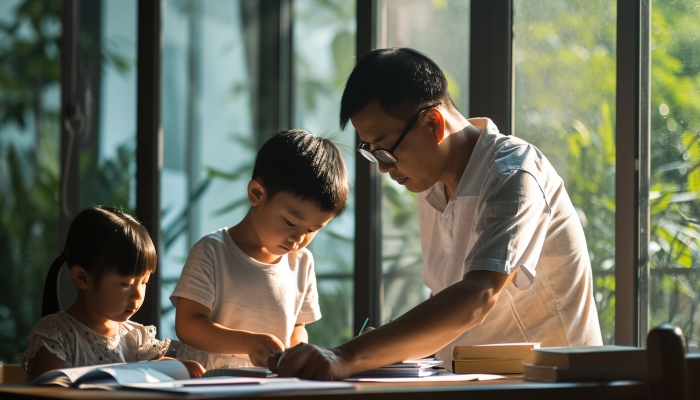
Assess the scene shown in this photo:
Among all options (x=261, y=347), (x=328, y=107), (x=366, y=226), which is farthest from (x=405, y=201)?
(x=261, y=347)

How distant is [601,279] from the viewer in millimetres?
2182

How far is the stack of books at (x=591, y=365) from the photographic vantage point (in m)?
1.10

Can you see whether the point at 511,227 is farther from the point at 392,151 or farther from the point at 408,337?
the point at 392,151

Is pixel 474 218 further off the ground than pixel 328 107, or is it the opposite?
pixel 328 107

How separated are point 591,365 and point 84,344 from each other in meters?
1.13

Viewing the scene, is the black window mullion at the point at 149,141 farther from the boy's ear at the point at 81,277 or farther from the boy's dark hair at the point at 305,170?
Result: the boy's ear at the point at 81,277

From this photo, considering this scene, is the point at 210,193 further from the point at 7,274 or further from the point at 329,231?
the point at 7,274

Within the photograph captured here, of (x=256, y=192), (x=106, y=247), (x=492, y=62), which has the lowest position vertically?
(x=106, y=247)

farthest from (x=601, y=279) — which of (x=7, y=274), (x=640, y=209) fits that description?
(x=7, y=274)

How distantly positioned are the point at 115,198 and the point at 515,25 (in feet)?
6.03

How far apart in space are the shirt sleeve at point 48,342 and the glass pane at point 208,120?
161 centimetres

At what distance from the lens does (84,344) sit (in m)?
1.69

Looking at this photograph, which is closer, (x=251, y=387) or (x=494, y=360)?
(x=251, y=387)

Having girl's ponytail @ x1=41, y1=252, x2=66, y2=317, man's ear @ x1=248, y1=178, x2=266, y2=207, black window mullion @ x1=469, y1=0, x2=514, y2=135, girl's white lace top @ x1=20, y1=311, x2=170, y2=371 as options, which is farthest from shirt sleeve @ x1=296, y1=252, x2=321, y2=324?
black window mullion @ x1=469, y1=0, x2=514, y2=135
